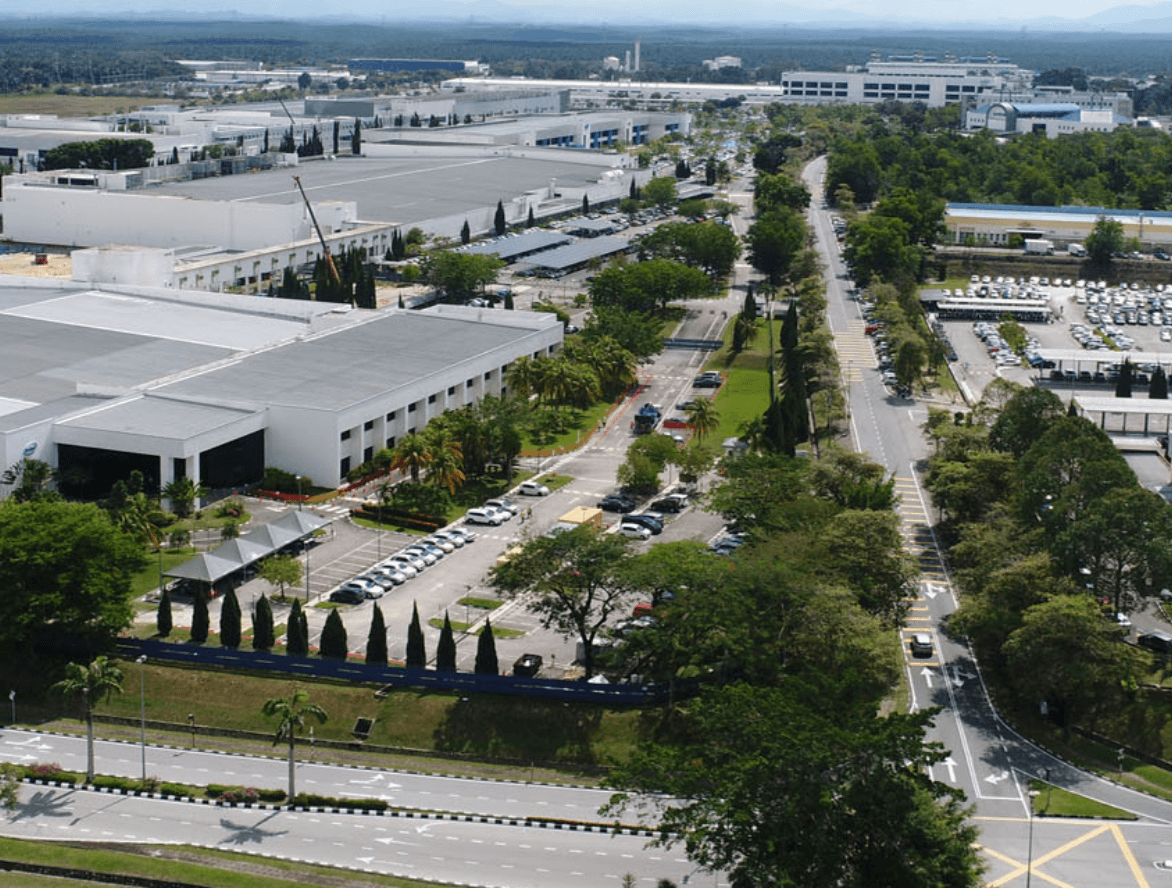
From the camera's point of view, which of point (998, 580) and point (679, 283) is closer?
point (998, 580)

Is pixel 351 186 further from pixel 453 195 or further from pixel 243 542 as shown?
pixel 243 542

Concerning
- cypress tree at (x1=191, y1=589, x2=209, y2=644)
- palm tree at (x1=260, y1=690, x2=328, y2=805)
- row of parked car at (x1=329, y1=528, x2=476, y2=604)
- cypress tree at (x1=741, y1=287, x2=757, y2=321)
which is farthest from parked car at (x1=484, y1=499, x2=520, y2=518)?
cypress tree at (x1=741, y1=287, x2=757, y2=321)

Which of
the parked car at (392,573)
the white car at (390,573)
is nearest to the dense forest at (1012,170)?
the parked car at (392,573)

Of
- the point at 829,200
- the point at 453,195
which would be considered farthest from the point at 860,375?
the point at 829,200

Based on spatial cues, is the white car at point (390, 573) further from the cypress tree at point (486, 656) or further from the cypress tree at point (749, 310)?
the cypress tree at point (749, 310)

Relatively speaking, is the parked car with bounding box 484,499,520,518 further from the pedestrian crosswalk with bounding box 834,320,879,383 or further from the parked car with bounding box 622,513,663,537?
the pedestrian crosswalk with bounding box 834,320,879,383

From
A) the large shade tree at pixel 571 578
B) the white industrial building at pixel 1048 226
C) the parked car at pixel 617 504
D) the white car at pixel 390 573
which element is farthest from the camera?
the white industrial building at pixel 1048 226
